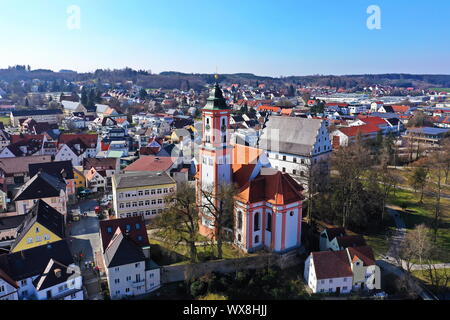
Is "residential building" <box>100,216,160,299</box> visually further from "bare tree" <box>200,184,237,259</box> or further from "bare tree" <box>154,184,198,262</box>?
"bare tree" <box>200,184,237,259</box>

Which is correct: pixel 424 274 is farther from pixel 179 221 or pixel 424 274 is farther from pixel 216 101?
pixel 216 101

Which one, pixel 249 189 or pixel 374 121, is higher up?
pixel 374 121

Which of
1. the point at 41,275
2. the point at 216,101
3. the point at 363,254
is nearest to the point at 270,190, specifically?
the point at 216,101

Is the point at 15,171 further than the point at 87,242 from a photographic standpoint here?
Yes

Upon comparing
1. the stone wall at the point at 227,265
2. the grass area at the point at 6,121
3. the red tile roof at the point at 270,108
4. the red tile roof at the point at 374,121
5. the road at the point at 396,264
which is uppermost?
the red tile roof at the point at 270,108

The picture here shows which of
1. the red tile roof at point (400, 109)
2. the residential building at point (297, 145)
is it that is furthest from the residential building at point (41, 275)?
the red tile roof at point (400, 109)

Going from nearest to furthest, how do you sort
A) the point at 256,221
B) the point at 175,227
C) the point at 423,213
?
the point at 175,227
the point at 256,221
the point at 423,213

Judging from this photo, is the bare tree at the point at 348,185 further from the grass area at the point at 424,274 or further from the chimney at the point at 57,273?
the chimney at the point at 57,273
